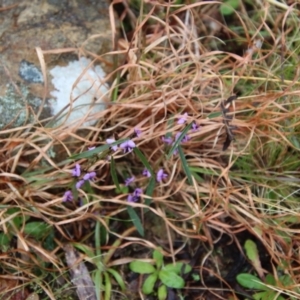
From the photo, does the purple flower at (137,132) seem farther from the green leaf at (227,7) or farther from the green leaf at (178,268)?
the green leaf at (227,7)

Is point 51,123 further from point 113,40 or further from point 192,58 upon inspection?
point 192,58

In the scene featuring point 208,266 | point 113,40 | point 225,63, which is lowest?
point 208,266

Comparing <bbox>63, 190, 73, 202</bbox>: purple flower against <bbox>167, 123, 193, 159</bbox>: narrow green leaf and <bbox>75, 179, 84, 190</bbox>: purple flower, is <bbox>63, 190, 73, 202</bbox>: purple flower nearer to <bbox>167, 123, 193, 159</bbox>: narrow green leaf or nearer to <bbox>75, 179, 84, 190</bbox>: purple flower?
<bbox>75, 179, 84, 190</bbox>: purple flower

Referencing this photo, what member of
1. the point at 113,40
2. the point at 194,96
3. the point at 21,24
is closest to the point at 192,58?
the point at 194,96

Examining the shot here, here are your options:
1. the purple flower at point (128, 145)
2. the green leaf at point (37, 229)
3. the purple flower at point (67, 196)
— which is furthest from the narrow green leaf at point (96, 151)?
the green leaf at point (37, 229)

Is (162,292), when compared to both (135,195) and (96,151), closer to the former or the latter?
(135,195)

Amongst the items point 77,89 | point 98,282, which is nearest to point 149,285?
point 98,282

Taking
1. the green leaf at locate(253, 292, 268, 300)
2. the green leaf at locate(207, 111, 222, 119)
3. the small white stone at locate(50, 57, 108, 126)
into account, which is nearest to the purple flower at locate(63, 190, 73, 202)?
the small white stone at locate(50, 57, 108, 126)
